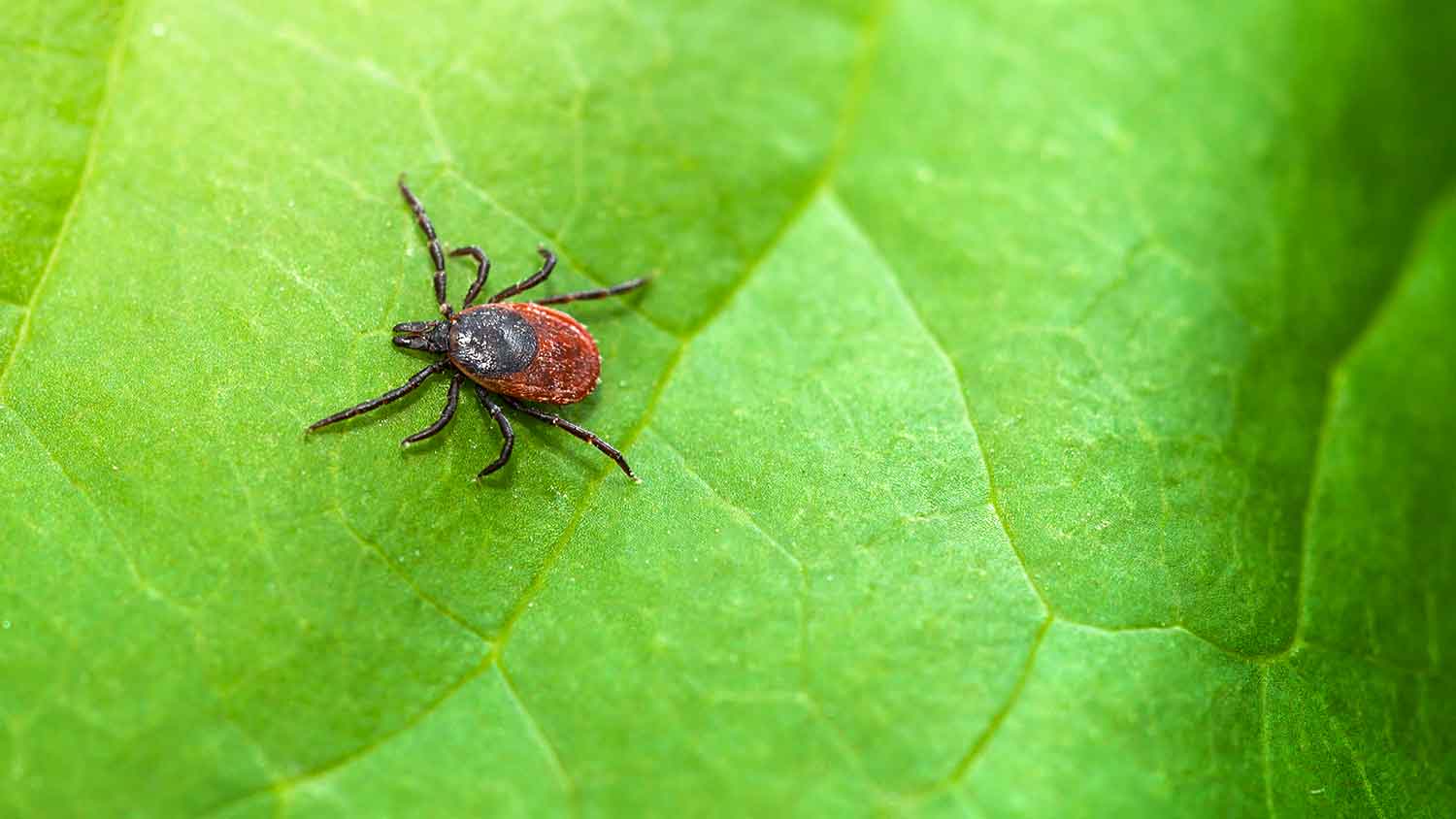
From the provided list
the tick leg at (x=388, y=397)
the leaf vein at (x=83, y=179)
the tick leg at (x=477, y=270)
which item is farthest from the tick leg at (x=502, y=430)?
the leaf vein at (x=83, y=179)

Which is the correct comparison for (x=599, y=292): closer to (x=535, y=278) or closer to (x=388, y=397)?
(x=535, y=278)

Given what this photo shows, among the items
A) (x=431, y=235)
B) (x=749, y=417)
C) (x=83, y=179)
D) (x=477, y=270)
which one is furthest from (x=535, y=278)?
(x=83, y=179)

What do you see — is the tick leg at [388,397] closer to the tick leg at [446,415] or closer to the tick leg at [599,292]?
the tick leg at [446,415]

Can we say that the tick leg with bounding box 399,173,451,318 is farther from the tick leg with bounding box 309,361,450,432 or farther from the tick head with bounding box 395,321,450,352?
the tick leg with bounding box 309,361,450,432

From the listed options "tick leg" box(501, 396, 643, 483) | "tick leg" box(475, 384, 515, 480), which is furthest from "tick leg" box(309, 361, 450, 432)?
"tick leg" box(501, 396, 643, 483)

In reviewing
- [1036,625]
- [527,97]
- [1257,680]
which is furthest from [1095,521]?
[527,97]
